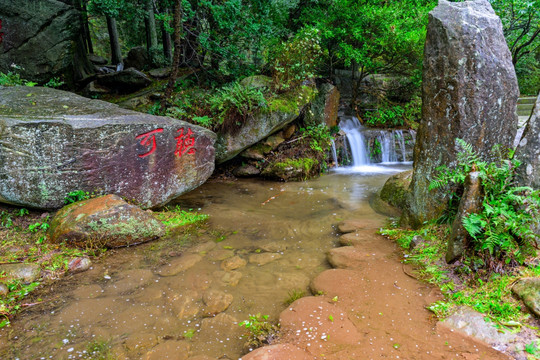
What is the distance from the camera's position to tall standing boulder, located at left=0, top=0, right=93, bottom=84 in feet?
27.5

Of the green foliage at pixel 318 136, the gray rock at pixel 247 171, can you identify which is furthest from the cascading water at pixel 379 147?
the gray rock at pixel 247 171

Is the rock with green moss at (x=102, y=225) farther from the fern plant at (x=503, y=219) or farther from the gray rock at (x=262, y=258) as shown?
the fern plant at (x=503, y=219)

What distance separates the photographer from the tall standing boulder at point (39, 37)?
838 centimetres

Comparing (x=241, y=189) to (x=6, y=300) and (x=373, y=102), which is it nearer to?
(x=6, y=300)

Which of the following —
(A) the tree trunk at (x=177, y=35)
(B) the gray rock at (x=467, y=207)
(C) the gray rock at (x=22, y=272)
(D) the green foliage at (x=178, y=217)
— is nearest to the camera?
(B) the gray rock at (x=467, y=207)

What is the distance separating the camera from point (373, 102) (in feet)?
42.2

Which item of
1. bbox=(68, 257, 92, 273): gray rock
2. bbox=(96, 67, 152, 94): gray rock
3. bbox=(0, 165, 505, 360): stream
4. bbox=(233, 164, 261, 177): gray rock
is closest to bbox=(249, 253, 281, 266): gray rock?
bbox=(0, 165, 505, 360): stream

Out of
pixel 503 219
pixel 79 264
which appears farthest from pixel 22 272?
pixel 503 219

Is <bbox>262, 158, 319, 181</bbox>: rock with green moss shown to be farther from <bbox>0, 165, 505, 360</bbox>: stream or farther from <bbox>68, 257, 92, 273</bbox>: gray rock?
<bbox>68, 257, 92, 273</bbox>: gray rock

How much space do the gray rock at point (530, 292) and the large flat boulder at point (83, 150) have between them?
5.45 m

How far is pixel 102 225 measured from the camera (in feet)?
15.0

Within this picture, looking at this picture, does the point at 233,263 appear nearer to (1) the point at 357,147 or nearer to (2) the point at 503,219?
(2) the point at 503,219

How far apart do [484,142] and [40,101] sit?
7.08m

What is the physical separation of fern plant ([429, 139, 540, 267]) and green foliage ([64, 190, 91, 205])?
5.52 m
